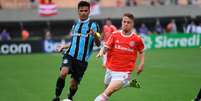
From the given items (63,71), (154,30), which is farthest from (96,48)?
(63,71)

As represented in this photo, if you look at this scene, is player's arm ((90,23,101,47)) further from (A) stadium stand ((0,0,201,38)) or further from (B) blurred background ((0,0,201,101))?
(A) stadium stand ((0,0,201,38))

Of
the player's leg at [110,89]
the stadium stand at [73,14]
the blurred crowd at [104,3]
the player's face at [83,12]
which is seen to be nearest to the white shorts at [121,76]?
the player's leg at [110,89]

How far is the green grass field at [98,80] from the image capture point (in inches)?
621

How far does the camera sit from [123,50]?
1196 centimetres

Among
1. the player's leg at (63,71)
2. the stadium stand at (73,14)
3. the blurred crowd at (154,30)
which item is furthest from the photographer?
the stadium stand at (73,14)

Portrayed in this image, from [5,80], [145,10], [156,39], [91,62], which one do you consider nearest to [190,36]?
[156,39]

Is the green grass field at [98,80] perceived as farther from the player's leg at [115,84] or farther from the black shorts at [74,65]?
the player's leg at [115,84]

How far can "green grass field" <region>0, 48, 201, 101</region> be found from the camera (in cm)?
1577

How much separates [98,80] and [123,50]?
835 cm

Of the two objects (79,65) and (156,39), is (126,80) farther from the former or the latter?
(156,39)

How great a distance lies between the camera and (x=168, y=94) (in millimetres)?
16078

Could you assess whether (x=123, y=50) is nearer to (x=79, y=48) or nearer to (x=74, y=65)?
(x=79, y=48)

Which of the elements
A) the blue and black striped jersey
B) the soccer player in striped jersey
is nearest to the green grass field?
the soccer player in striped jersey

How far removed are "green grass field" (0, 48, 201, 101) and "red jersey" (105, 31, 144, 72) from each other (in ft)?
10.6
